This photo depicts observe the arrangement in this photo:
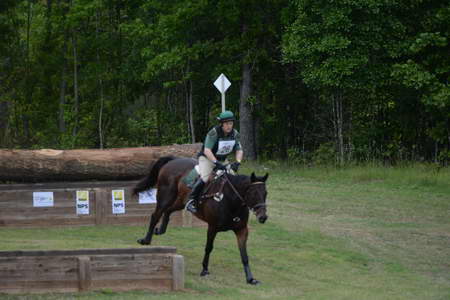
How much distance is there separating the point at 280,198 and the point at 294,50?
8.90 meters

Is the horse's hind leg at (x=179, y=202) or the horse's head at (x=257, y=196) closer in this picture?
the horse's head at (x=257, y=196)

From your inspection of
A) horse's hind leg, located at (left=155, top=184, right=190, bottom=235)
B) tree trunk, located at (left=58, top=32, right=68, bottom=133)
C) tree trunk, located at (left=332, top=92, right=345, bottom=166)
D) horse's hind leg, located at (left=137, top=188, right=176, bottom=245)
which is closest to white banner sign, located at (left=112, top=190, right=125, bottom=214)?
horse's hind leg, located at (left=137, top=188, right=176, bottom=245)

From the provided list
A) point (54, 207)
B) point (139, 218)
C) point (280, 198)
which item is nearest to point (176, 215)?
point (139, 218)

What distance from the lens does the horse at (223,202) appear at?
1171cm

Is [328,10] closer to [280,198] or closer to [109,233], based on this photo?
[280,198]

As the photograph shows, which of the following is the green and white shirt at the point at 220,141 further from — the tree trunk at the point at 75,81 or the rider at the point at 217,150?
the tree trunk at the point at 75,81

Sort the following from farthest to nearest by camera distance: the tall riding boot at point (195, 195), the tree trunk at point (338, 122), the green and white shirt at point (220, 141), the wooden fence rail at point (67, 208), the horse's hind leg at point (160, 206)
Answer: the tree trunk at point (338, 122) → the wooden fence rail at point (67, 208) → the horse's hind leg at point (160, 206) → the tall riding boot at point (195, 195) → the green and white shirt at point (220, 141)

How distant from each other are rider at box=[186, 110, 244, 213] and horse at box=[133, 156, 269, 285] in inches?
6.3

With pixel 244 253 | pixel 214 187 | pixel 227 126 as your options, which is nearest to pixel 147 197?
pixel 214 187

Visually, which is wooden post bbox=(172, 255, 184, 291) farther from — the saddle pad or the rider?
the saddle pad

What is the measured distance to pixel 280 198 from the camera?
2216 cm

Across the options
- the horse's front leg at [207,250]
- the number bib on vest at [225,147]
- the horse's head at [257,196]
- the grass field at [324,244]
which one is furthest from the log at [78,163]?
the horse's head at [257,196]

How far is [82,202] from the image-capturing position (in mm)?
16625

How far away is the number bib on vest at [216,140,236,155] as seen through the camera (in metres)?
12.5
